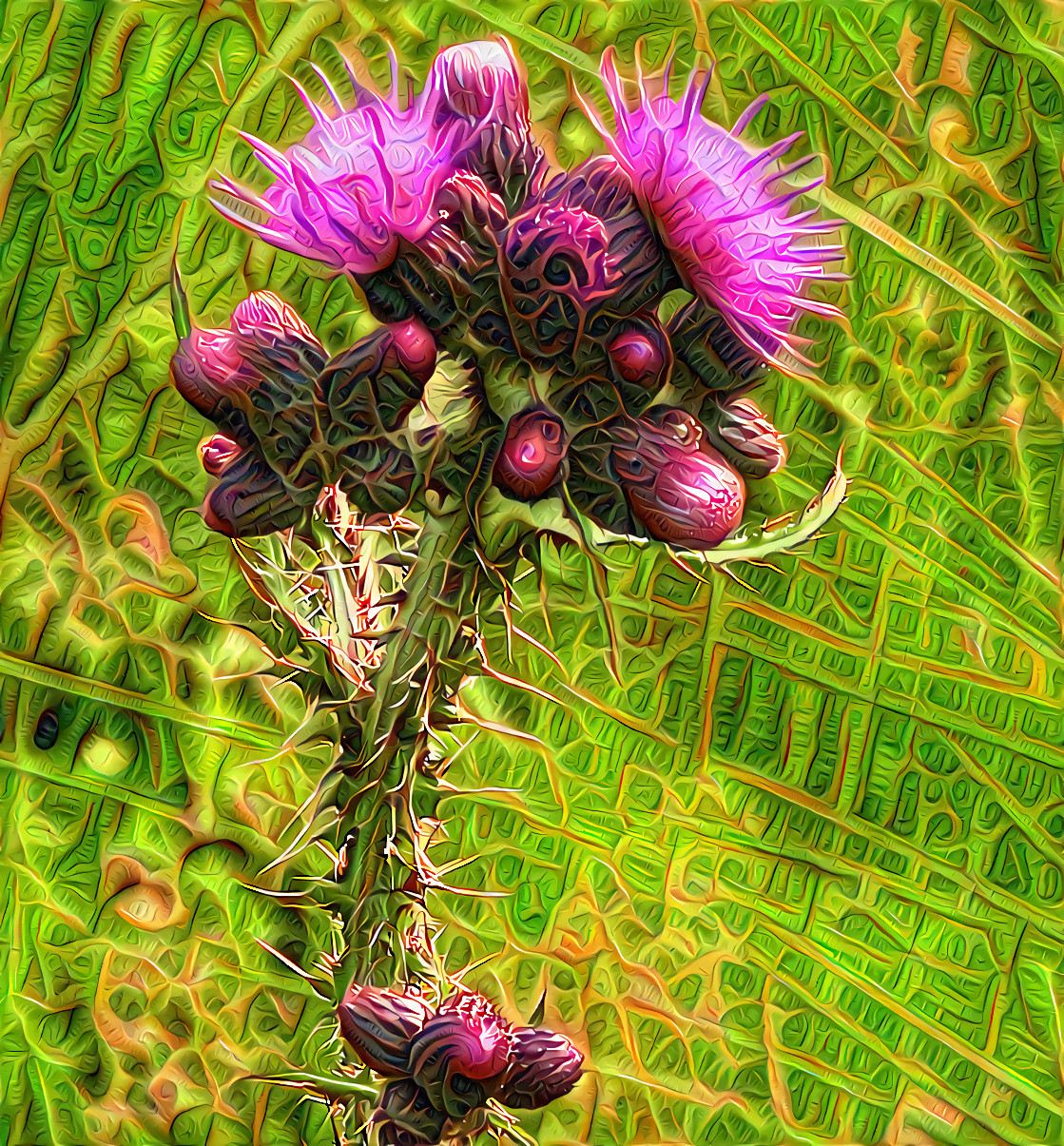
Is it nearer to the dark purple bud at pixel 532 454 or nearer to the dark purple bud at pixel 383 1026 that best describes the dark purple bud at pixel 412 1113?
the dark purple bud at pixel 383 1026

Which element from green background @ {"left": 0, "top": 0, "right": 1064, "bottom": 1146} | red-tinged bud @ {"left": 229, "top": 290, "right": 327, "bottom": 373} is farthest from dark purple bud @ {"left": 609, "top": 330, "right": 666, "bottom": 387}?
green background @ {"left": 0, "top": 0, "right": 1064, "bottom": 1146}

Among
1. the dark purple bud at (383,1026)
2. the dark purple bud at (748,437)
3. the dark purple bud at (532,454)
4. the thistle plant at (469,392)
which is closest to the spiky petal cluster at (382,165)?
the thistle plant at (469,392)

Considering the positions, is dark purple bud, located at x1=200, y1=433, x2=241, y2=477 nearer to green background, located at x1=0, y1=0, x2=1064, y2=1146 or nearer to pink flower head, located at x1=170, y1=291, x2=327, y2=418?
pink flower head, located at x1=170, y1=291, x2=327, y2=418

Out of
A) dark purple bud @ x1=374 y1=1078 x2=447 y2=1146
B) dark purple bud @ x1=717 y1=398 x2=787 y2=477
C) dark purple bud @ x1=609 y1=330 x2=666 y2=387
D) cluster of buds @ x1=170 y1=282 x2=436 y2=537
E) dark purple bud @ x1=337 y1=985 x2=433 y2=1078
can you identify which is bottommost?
dark purple bud @ x1=374 y1=1078 x2=447 y2=1146

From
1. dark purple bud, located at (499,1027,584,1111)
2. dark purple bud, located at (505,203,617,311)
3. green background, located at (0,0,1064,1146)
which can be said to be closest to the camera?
dark purple bud, located at (505,203,617,311)

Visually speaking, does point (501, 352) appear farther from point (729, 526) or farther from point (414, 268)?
point (729, 526)

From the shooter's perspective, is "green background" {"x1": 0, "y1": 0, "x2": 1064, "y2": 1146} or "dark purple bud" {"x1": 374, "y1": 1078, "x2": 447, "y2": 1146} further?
"green background" {"x1": 0, "y1": 0, "x2": 1064, "y2": 1146}

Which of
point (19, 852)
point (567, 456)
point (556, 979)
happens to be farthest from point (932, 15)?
point (19, 852)

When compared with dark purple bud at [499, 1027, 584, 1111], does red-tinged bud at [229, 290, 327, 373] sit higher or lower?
higher
